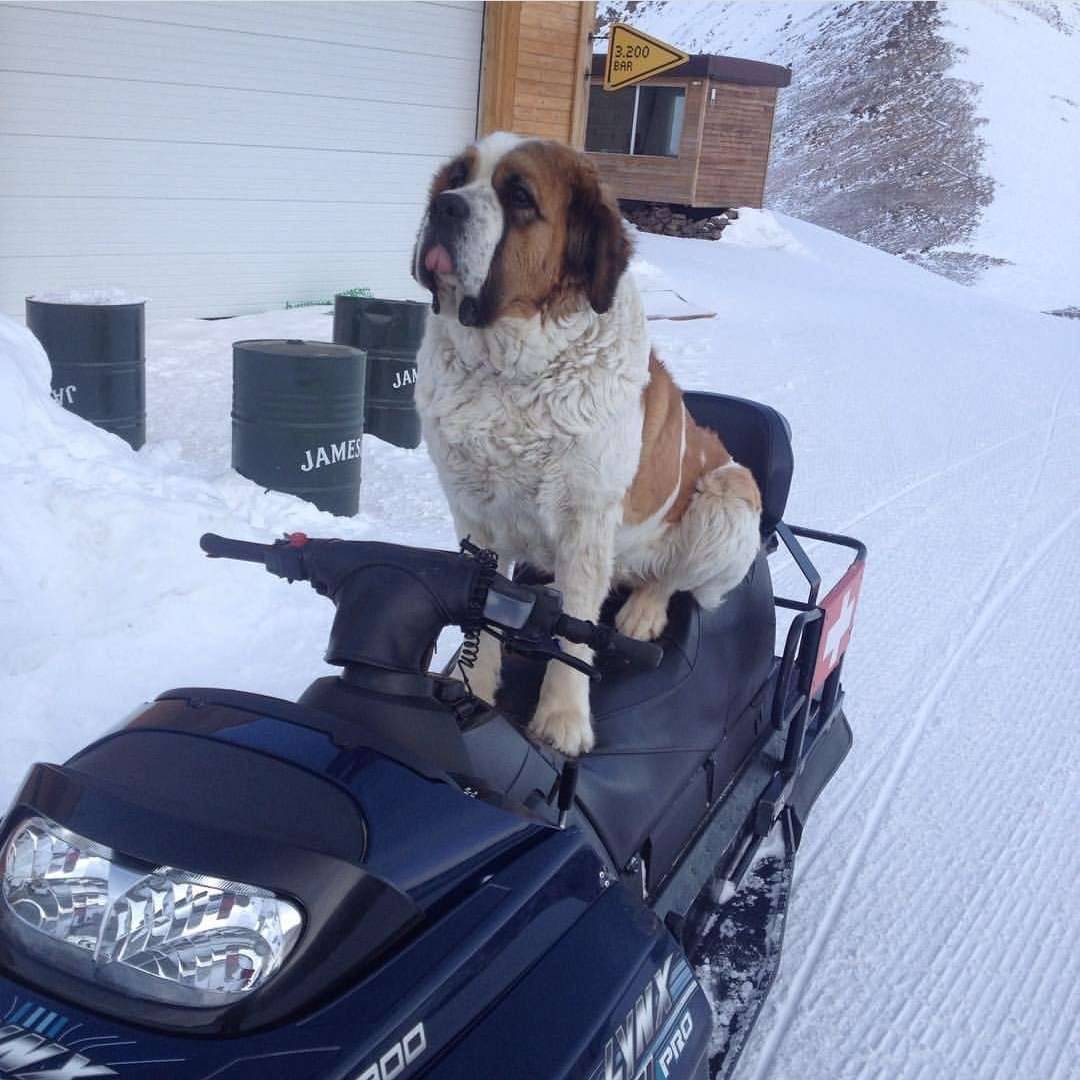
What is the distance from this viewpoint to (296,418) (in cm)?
579

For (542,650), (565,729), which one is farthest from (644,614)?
(542,650)

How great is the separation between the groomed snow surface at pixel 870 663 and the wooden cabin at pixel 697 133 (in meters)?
16.8

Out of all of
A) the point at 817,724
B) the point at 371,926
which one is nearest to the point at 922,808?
the point at 817,724

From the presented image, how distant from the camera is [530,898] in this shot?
155 cm

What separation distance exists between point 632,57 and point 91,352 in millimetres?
10498

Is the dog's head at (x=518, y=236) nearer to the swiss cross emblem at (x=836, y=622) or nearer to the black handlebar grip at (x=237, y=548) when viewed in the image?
the black handlebar grip at (x=237, y=548)

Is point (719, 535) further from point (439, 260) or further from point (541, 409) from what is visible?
point (439, 260)

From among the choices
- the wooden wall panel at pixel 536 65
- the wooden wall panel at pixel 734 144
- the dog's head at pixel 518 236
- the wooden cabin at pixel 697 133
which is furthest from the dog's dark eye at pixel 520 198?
the wooden wall panel at pixel 734 144

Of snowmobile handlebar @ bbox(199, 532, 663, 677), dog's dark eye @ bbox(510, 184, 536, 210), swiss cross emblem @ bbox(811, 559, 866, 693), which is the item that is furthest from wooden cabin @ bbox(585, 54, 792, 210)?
snowmobile handlebar @ bbox(199, 532, 663, 677)

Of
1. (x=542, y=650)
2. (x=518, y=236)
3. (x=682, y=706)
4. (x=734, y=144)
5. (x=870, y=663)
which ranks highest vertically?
(x=734, y=144)

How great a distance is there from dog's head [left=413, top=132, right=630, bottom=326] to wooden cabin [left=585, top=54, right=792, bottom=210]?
2226cm

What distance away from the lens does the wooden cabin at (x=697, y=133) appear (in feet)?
77.3

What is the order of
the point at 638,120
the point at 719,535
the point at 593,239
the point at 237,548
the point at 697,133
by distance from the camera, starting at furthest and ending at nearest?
the point at 638,120, the point at 697,133, the point at 719,535, the point at 593,239, the point at 237,548

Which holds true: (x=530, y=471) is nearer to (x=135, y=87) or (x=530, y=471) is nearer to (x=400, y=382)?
(x=400, y=382)
